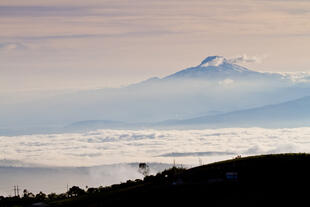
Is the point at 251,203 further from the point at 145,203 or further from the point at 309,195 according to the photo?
the point at 145,203

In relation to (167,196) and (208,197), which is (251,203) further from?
(167,196)

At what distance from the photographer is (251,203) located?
17600cm

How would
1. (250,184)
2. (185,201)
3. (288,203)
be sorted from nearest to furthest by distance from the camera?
(288,203), (185,201), (250,184)

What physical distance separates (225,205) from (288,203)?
16737mm

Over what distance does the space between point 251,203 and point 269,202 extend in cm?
482

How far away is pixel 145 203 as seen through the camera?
198 metres

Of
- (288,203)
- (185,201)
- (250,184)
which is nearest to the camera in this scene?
(288,203)

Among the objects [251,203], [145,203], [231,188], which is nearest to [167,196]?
[145,203]

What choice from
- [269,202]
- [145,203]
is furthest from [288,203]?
[145,203]

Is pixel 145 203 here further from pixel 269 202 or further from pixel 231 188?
pixel 269 202

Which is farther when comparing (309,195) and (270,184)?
(270,184)

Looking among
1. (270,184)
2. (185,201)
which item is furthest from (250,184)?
(185,201)

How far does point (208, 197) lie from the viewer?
617ft

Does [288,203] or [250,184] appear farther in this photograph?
[250,184]
